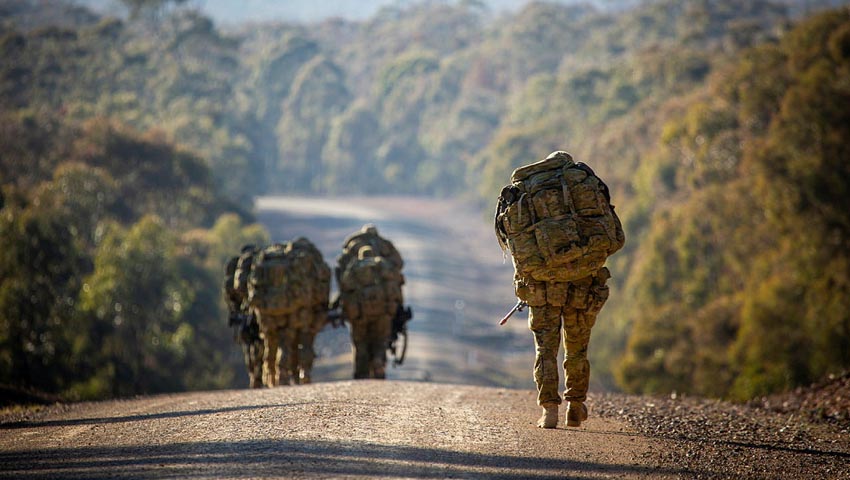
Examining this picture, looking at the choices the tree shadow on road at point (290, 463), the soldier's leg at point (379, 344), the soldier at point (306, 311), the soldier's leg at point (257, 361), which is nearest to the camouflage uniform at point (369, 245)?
the soldier's leg at point (379, 344)

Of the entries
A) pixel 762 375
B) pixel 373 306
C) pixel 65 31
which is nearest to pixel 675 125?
pixel 762 375

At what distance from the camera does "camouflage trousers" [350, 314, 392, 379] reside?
1782cm

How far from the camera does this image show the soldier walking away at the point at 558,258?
977 centimetres

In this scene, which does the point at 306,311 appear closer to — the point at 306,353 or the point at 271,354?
the point at 306,353

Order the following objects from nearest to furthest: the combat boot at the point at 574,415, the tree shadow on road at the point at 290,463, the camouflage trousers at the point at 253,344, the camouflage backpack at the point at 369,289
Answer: the tree shadow on road at the point at 290,463 → the combat boot at the point at 574,415 → the camouflage backpack at the point at 369,289 → the camouflage trousers at the point at 253,344

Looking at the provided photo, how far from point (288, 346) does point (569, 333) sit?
8.12 meters

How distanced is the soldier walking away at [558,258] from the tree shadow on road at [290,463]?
1.67 metres

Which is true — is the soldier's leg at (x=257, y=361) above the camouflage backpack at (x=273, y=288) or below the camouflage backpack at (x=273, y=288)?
below

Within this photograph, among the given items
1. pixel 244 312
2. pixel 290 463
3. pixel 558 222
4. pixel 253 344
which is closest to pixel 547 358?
pixel 558 222

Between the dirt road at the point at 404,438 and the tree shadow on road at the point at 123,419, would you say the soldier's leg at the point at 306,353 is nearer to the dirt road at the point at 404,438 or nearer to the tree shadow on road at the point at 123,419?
the dirt road at the point at 404,438

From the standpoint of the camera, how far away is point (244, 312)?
718 inches

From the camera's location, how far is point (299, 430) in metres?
9.15

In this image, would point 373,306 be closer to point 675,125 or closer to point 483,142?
point 675,125

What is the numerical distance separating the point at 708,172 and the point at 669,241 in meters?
3.63
